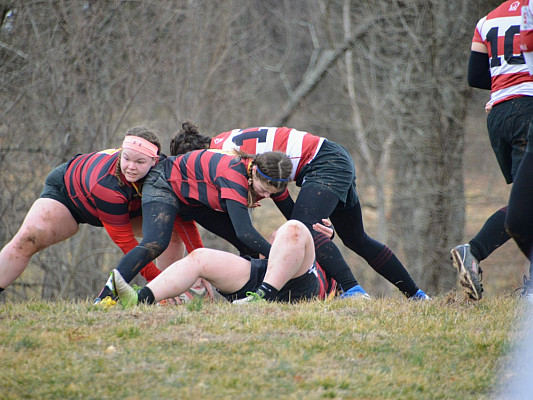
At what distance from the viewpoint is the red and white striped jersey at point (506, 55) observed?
4605 mm

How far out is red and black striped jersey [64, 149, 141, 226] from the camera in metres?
5.54

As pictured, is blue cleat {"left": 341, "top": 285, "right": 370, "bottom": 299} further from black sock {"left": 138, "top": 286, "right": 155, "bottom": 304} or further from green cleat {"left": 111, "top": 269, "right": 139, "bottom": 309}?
green cleat {"left": 111, "top": 269, "right": 139, "bottom": 309}

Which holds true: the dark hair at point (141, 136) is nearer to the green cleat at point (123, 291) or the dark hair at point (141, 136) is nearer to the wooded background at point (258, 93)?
the green cleat at point (123, 291)

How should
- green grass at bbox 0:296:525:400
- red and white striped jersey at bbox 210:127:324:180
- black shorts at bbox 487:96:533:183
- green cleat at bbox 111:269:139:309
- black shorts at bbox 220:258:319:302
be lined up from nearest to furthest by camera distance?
green grass at bbox 0:296:525:400
black shorts at bbox 487:96:533:183
green cleat at bbox 111:269:139:309
black shorts at bbox 220:258:319:302
red and white striped jersey at bbox 210:127:324:180

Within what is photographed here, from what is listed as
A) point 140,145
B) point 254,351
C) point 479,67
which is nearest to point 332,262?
point 140,145

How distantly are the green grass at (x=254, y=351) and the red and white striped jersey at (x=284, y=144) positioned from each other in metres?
1.41

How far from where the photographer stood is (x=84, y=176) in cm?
567

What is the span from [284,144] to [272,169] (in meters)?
0.63

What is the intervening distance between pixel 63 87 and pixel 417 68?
5.69 m

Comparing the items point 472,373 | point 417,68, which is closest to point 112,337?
point 472,373

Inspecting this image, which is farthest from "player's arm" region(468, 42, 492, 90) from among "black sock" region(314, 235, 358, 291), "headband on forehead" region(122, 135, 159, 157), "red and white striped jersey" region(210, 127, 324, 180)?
"headband on forehead" region(122, 135, 159, 157)

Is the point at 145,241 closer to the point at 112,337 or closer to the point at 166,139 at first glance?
the point at 112,337

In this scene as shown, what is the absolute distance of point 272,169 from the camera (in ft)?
17.3

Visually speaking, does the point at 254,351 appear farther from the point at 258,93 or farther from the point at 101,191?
the point at 258,93
